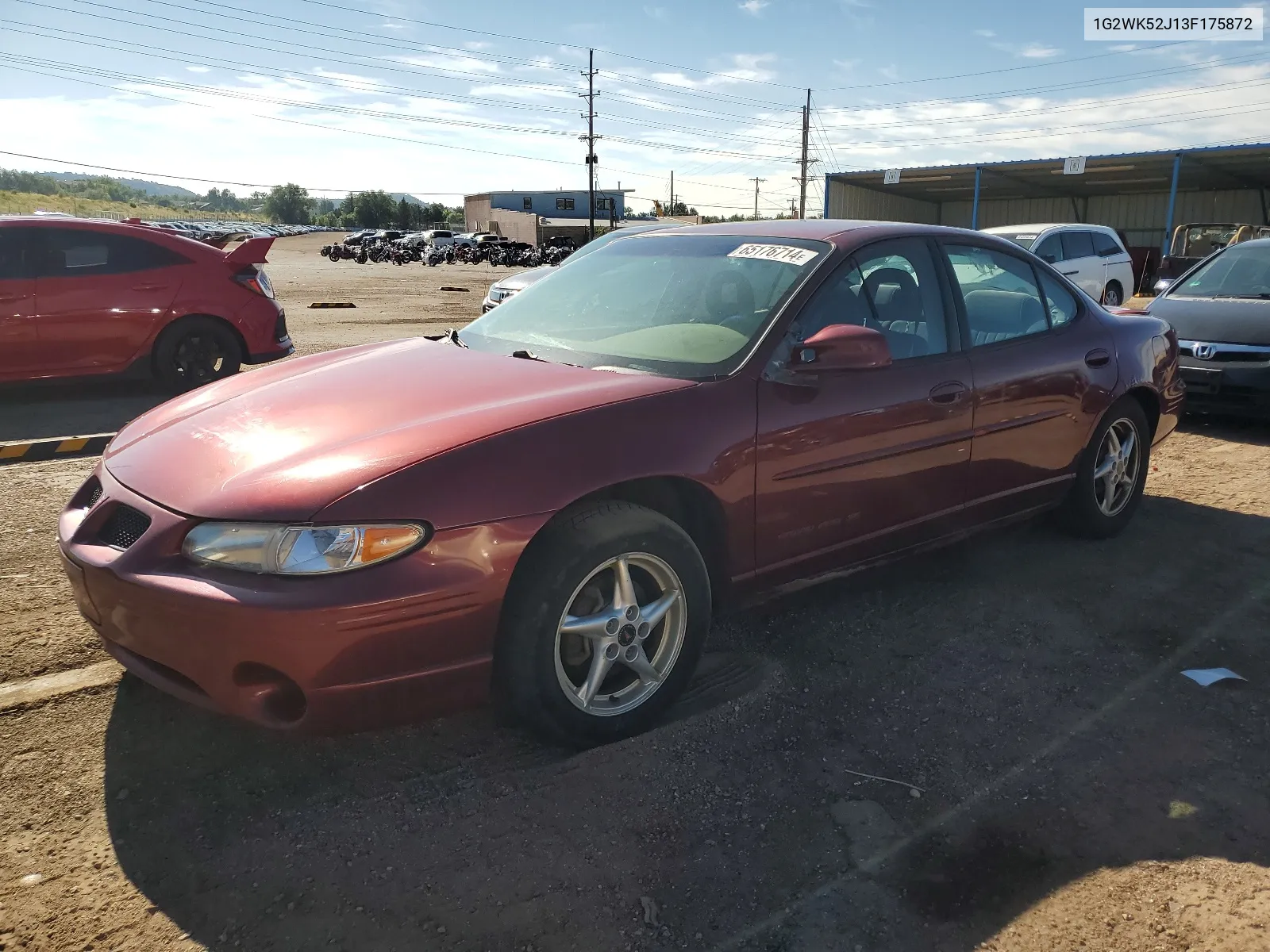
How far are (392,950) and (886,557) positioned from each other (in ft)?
7.50

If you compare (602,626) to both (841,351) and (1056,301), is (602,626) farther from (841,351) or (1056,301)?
(1056,301)

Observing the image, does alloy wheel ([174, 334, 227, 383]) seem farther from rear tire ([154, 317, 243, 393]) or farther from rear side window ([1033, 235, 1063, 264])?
rear side window ([1033, 235, 1063, 264])

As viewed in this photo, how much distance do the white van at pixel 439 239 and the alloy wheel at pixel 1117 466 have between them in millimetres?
50947

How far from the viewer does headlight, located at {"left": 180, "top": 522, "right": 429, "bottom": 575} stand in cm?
225

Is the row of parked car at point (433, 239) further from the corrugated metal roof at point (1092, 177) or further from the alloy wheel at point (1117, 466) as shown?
the alloy wheel at point (1117, 466)

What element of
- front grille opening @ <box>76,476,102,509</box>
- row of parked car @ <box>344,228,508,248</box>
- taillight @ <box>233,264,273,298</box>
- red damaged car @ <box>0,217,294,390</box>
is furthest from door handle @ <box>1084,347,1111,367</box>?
row of parked car @ <box>344,228,508,248</box>

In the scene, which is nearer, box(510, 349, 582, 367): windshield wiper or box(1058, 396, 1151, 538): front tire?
box(510, 349, 582, 367): windshield wiper

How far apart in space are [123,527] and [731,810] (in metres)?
1.82

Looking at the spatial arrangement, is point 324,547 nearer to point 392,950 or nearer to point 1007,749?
point 392,950

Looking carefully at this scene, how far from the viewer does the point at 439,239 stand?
54000mm

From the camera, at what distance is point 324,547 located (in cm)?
226

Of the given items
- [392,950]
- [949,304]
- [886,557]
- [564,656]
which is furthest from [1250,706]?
[392,950]

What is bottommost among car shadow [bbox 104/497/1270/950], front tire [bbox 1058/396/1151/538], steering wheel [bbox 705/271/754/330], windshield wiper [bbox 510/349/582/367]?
car shadow [bbox 104/497/1270/950]

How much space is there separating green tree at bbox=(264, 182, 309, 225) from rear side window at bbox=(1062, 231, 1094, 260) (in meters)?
155
